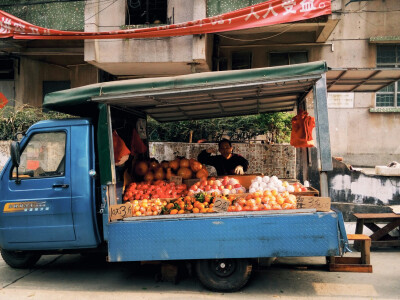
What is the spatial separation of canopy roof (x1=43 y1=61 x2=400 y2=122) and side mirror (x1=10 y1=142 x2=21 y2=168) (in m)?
0.66

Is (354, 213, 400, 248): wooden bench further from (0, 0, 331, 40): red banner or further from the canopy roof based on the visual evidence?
(0, 0, 331, 40): red banner

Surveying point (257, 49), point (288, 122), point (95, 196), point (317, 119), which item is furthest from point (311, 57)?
point (95, 196)

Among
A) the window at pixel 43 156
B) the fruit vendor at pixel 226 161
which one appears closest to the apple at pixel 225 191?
the fruit vendor at pixel 226 161

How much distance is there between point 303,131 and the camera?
5.43 meters

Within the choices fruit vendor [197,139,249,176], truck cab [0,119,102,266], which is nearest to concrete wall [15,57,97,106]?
fruit vendor [197,139,249,176]

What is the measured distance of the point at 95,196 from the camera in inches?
189

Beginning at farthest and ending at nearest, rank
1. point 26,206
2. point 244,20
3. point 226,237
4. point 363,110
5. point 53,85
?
point 53,85 < point 363,110 < point 244,20 < point 26,206 < point 226,237

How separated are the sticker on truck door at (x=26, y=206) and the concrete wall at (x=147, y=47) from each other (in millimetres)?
6720

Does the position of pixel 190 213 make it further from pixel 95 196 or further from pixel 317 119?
pixel 317 119

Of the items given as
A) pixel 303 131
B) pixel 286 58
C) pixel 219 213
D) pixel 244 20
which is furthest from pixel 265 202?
pixel 286 58

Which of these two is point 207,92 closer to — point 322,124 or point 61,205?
point 322,124

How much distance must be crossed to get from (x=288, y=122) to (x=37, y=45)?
9.26 metres

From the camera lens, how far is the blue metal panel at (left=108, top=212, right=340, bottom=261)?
160 inches

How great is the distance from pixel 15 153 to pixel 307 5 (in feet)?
26.5
